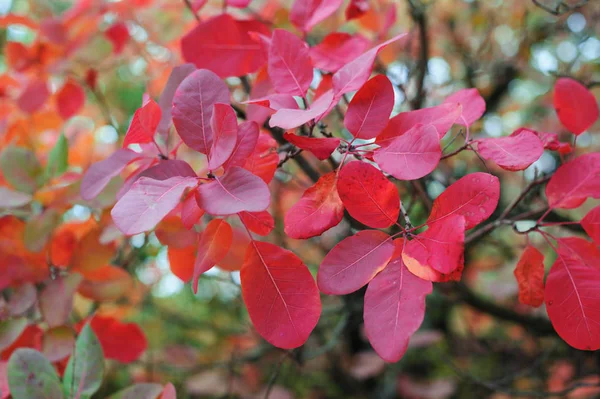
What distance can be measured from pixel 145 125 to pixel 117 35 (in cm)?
69

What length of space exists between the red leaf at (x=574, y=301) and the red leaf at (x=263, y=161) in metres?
0.36

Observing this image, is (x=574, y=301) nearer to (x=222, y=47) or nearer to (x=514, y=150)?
(x=514, y=150)

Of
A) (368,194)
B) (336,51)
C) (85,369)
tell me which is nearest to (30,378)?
(85,369)

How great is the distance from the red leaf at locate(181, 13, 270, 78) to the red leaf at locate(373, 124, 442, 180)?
0.30m

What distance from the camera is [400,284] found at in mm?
486

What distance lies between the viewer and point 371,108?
52 cm

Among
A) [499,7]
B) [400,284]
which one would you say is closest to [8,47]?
[400,284]

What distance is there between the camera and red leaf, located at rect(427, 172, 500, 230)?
483 mm

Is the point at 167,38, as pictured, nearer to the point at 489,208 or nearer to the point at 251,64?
the point at 251,64

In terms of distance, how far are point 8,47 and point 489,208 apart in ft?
3.77

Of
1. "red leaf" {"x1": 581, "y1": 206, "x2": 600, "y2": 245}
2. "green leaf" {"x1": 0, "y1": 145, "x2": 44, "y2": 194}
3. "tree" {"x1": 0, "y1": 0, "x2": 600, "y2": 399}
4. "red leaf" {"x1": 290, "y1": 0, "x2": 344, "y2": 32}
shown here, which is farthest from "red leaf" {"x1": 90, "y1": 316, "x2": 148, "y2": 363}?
"red leaf" {"x1": 581, "y1": 206, "x2": 600, "y2": 245}

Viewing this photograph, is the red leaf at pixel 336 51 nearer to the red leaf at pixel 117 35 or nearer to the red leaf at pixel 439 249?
the red leaf at pixel 439 249

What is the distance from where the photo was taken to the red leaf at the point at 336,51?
69cm

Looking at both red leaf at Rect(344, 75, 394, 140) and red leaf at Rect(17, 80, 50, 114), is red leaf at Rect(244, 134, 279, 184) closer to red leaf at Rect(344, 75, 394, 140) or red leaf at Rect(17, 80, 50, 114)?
red leaf at Rect(344, 75, 394, 140)
